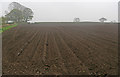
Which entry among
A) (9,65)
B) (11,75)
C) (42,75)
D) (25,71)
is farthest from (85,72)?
(9,65)

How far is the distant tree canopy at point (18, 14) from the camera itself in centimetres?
5540

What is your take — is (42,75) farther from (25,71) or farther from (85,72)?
(85,72)

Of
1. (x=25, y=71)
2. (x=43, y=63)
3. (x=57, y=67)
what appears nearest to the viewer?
(x=25, y=71)

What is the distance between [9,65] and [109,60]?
5.45 meters

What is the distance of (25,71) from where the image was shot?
4012mm

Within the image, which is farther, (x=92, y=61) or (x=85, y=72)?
(x=92, y=61)

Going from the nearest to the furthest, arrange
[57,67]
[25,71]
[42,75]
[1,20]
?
[42,75], [25,71], [57,67], [1,20]

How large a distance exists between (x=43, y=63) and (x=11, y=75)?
5.00 ft

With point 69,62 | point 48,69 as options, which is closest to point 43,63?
point 48,69

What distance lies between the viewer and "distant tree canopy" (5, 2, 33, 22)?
55.4m

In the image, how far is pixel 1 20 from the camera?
85.6 ft

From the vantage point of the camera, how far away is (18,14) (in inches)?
2224

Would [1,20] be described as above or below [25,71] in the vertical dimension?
above

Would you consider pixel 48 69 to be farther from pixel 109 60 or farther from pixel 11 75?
pixel 109 60
